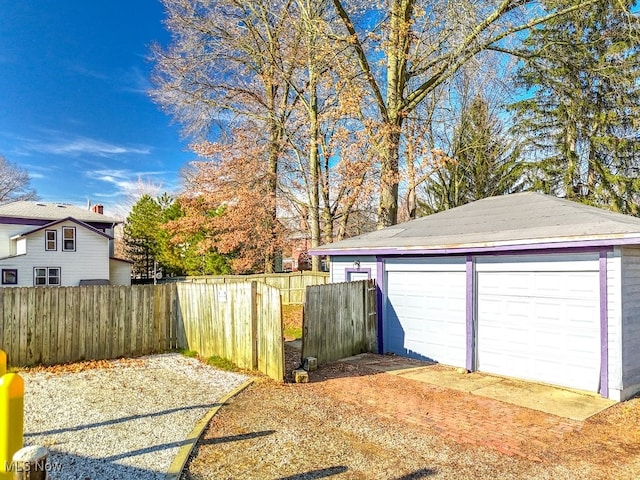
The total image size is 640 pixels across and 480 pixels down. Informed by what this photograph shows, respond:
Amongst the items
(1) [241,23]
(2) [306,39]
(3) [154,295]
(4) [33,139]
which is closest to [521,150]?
(2) [306,39]

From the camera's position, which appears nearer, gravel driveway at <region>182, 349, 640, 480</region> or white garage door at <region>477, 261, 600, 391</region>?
gravel driveway at <region>182, 349, 640, 480</region>

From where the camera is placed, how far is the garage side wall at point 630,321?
6579 millimetres

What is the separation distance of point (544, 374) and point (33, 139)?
140 feet

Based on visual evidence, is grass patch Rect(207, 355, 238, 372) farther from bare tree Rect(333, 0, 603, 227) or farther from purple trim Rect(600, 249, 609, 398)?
bare tree Rect(333, 0, 603, 227)

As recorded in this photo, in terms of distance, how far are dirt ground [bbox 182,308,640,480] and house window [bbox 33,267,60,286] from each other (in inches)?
803

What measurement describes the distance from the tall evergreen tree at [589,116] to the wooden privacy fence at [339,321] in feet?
41.0

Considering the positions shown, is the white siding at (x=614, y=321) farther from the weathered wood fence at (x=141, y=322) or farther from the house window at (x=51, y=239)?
the house window at (x=51, y=239)

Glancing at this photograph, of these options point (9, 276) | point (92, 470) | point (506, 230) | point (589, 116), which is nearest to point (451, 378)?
point (506, 230)

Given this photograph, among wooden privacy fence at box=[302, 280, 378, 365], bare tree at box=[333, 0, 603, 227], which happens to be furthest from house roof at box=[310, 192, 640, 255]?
bare tree at box=[333, 0, 603, 227]

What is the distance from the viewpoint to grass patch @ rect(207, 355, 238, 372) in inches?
334

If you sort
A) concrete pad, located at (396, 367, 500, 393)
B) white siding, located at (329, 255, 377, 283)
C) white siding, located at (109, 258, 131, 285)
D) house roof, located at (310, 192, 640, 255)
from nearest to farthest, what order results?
house roof, located at (310, 192, 640, 255)
concrete pad, located at (396, 367, 500, 393)
white siding, located at (329, 255, 377, 283)
white siding, located at (109, 258, 131, 285)

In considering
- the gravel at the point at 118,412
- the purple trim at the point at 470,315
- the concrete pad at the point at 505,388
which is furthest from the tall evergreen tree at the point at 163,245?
the purple trim at the point at 470,315

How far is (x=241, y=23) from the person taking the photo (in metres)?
19.3

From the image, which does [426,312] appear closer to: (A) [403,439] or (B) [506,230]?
(B) [506,230]
